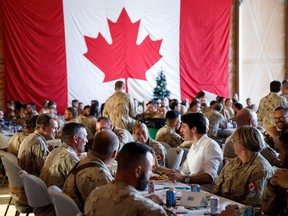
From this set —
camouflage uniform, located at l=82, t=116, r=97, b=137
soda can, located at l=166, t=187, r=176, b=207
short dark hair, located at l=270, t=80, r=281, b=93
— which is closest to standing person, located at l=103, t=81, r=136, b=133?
camouflage uniform, located at l=82, t=116, r=97, b=137

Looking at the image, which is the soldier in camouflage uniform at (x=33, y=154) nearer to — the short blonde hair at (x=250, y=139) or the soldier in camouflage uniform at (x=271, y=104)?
the short blonde hair at (x=250, y=139)

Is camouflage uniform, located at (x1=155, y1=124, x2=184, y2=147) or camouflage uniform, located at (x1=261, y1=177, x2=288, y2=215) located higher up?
camouflage uniform, located at (x1=261, y1=177, x2=288, y2=215)

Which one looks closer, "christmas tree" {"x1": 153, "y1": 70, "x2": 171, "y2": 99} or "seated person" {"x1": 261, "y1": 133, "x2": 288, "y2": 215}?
"seated person" {"x1": 261, "y1": 133, "x2": 288, "y2": 215}

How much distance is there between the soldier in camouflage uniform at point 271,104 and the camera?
31.8ft

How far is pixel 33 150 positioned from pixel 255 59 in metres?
11.6

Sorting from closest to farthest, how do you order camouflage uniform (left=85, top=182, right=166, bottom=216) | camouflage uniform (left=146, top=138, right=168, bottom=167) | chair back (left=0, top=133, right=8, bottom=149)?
camouflage uniform (left=85, top=182, right=166, bottom=216)
camouflage uniform (left=146, top=138, right=168, bottom=167)
chair back (left=0, top=133, right=8, bottom=149)

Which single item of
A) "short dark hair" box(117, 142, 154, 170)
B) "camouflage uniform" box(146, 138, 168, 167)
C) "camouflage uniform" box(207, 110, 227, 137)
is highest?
"short dark hair" box(117, 142, 154, 170)

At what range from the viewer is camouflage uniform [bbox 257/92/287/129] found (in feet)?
31.7

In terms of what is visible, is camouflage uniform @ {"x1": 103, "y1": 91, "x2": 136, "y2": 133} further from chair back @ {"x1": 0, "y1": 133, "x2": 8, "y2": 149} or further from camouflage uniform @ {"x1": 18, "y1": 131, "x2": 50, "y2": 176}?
camouflage uniform @ {"x1": 18, "y1": 131, "x2": 50, "y2": 176}

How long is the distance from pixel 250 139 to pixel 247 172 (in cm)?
27

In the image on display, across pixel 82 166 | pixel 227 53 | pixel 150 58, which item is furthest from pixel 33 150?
pixel 227 53

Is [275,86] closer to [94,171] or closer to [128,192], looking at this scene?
[94,171]

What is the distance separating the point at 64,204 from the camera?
12.8 feet

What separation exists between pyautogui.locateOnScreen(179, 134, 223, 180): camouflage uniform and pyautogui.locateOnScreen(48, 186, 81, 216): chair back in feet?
5.72
